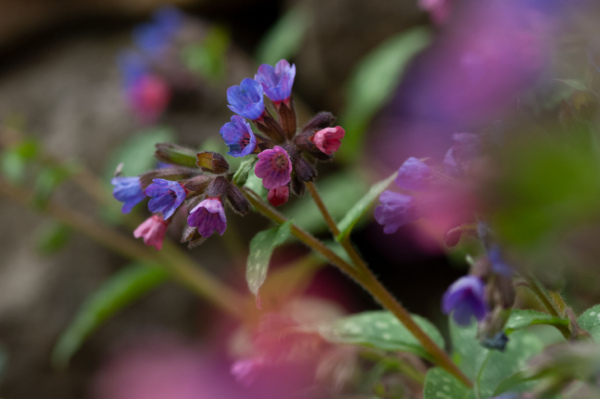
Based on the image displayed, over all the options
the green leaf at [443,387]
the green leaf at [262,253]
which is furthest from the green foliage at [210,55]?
the green leaf at [443,387]

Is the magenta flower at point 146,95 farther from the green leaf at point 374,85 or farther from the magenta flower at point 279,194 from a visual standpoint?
the magenta flower at point 279,194

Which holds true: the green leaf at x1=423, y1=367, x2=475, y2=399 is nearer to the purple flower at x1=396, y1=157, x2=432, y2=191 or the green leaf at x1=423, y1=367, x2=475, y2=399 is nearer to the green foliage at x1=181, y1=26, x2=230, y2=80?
the purple flower at x1=396, y1=157, x2=432, y2=191

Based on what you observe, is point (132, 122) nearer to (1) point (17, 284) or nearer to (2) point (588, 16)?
(1) point (17, 284)

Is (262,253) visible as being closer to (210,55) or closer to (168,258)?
(168,258)

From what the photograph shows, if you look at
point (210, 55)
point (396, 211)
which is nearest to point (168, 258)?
point (210, 55)

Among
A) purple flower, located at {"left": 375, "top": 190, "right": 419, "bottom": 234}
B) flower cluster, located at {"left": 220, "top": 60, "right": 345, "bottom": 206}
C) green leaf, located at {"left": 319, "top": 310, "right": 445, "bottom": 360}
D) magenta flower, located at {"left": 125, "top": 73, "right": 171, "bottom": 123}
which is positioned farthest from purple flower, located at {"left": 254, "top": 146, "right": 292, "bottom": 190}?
magenta flower, located at {"left": 125, "top": 73, "right": 171, "bottom": 123}
